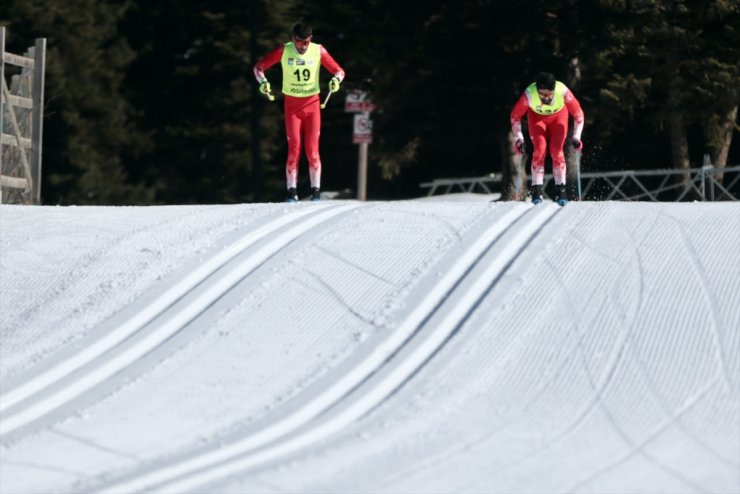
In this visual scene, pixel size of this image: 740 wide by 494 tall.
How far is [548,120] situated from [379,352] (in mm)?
6273

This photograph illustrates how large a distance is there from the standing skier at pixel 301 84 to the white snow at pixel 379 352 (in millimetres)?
1849

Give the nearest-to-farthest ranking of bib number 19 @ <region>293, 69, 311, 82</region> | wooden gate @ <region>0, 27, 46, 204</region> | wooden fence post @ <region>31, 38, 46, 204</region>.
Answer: bib number 19 @ <region>293, 69, 311, 82</region> < wooden gate @ <region>0, 27, 46, 204</region> < wooden fence post @ <region>31, 38, 46, 204</region>

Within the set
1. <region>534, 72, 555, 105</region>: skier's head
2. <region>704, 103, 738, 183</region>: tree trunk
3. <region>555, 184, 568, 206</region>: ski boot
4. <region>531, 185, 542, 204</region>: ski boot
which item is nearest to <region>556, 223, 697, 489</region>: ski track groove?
<region>531, 185, 542, 204</region>: ski boot

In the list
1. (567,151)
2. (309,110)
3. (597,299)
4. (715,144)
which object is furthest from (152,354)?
(715,144)

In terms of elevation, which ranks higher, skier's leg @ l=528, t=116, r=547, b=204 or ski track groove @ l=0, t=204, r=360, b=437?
skier's leg @ l=528, t=116, r=547, b=204

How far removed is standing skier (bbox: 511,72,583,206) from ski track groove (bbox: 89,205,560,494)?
3675 millimetres

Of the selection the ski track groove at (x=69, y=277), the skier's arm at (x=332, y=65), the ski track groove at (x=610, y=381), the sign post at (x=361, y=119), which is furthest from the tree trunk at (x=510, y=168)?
the ski track groove at (x=610, y=381)

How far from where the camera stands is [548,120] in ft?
60.3

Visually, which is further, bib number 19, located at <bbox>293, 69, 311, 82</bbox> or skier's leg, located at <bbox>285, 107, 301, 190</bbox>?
skier's leg, located at <bbox>285, 107, 301, 190</bbox>

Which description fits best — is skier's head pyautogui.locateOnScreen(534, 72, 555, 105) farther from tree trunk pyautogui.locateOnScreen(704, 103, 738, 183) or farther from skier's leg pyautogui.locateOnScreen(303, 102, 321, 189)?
tree trunk pyautogui.locateOnScreen(704, 103, 738, 183)

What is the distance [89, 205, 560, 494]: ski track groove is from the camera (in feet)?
34.3

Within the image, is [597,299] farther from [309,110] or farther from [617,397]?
[309,110]

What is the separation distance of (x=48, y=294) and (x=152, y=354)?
1.95 m

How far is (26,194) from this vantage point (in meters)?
22.8
